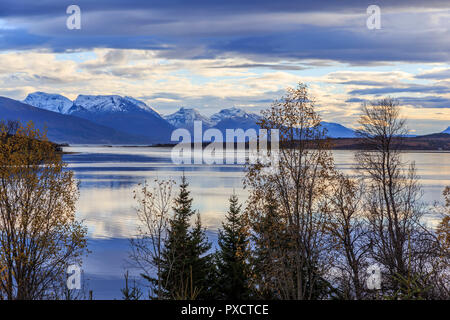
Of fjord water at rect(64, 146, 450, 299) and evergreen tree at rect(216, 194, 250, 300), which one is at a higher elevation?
fjord water at rect(64, 146, 450, 299)

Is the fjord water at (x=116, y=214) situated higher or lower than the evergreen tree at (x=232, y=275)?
higher

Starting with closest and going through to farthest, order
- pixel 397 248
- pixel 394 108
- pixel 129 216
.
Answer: pixel 397 248 < pixel 394 108 < pixel 129 216

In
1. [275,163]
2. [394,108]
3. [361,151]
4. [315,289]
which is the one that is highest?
[394,108]

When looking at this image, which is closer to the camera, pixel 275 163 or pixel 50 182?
pixel 275 163

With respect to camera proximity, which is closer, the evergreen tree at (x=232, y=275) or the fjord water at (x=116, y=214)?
the evergreen tree at (x=232, y=275)

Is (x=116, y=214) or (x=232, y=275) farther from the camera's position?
(x=116, y=214)

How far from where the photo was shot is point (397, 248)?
36.4 meters

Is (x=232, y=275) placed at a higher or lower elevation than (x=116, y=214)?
lower

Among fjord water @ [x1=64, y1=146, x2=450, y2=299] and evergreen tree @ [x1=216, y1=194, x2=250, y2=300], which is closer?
evergreen tree @ [x1=216, y1=194, x2=250, y2=300]
